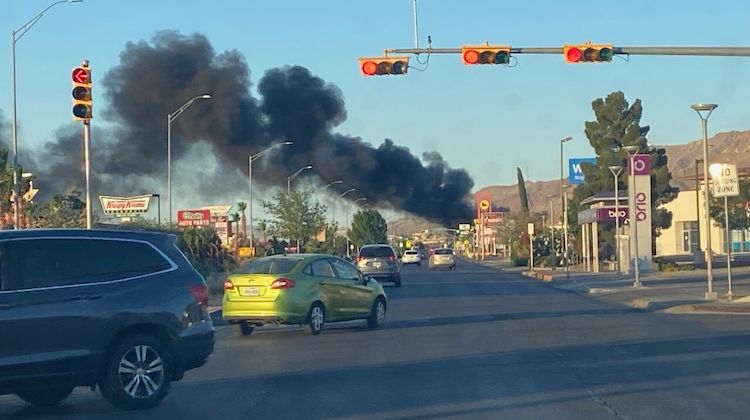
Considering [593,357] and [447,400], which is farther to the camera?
[593,357]

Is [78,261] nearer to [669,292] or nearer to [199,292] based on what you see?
[199,292]

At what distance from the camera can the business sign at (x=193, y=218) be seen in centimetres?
5638

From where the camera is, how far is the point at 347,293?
21.4 meters

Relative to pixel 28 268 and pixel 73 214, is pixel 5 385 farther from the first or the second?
pixel 73 214

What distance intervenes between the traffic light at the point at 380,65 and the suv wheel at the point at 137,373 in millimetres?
12048

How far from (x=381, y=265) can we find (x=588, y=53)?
21.1 m

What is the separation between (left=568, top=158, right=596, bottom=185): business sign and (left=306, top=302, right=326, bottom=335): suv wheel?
55796mm

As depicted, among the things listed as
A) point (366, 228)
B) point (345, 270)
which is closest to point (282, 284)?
point (345, 270)

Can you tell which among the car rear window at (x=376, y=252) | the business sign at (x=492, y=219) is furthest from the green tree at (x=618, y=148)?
the business sign at (x=492, y=219)

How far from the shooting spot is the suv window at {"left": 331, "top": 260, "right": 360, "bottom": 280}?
2155cm

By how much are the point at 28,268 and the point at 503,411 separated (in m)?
4.88

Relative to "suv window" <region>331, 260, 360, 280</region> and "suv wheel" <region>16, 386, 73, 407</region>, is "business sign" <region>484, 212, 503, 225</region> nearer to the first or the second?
"suv window" <region>331, 260, 360, 280</region>

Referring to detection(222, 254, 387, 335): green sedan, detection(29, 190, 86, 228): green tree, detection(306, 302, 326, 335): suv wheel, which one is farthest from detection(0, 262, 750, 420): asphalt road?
detection(29, 190, 86, 228): green tree

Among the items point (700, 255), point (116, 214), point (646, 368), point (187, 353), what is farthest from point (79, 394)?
point (700, 255)
